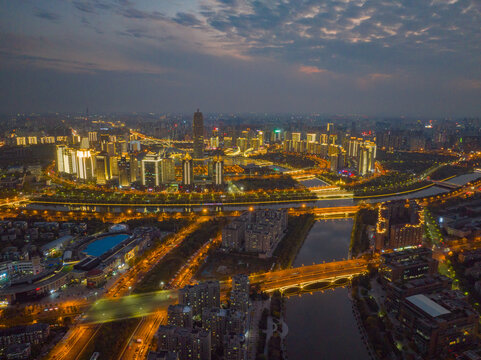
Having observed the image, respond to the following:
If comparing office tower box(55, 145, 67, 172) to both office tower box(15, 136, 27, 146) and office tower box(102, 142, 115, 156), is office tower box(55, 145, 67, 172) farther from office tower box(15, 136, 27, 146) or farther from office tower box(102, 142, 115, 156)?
office tower box(15, 136, 27, 146)

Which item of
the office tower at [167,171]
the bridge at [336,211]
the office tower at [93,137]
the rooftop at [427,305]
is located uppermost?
the office tower at [93,137]

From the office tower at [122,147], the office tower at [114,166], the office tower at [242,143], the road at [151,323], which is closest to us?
the road at [151,323]

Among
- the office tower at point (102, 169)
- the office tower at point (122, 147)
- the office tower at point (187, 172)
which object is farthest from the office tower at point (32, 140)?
the office tower at point (187, 172)

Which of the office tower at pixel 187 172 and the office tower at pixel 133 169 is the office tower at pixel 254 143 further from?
the office tower at pixel 187 172

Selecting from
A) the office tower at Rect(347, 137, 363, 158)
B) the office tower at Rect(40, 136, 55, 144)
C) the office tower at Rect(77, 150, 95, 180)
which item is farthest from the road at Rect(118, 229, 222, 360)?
the office tower at Rect(40, 136, 55, 144)

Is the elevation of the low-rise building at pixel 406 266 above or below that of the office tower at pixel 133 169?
below

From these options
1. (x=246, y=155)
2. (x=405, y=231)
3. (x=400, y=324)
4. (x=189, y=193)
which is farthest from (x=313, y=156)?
(x=400, y=324)

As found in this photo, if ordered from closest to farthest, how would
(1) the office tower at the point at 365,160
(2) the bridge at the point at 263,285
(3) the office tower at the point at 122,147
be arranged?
(2) the bridge at the point at 263,285 → (1) the office tower at the point at 365,160 → (3) the office tower at the point at 122,147
